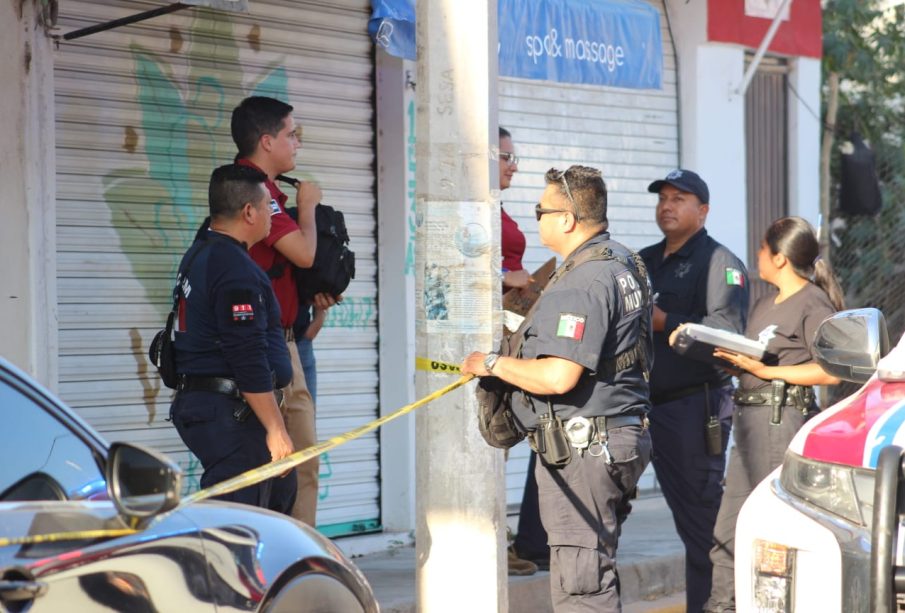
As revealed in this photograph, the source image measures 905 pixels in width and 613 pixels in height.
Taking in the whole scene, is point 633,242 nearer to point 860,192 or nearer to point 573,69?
point 573,69

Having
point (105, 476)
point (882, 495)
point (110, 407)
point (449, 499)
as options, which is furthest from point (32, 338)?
point (882, 495)

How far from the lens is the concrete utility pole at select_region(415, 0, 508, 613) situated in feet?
18.2

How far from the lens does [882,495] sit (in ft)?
12.5

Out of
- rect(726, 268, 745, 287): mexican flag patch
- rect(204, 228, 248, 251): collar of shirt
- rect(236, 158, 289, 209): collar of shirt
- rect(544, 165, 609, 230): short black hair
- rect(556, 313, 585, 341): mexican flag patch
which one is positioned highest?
rect(236, 158, 289, 209): collar of shirt

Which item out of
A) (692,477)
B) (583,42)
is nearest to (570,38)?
(583,42)

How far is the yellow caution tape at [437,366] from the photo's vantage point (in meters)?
5.54

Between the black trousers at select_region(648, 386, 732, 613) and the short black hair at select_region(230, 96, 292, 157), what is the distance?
2.17 metres

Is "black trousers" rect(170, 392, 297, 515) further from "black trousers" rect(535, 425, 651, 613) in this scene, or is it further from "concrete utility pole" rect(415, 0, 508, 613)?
"black trousers" rect(535, 425, 651, 613)

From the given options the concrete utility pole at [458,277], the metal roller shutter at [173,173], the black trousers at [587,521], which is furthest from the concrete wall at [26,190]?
the black trousers at [587,521]

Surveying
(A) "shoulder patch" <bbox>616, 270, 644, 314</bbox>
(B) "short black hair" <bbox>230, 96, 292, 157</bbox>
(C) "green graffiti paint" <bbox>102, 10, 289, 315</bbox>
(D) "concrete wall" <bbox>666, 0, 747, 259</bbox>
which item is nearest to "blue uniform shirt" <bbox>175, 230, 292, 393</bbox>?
(B) "short black hair" <bbox>230, 96, 292, 157</bbox>

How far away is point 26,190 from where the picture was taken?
22.0 feet

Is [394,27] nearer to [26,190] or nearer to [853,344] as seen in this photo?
[26,190]

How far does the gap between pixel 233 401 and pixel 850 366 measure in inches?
90.1

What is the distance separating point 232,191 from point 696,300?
2343 millimetres
